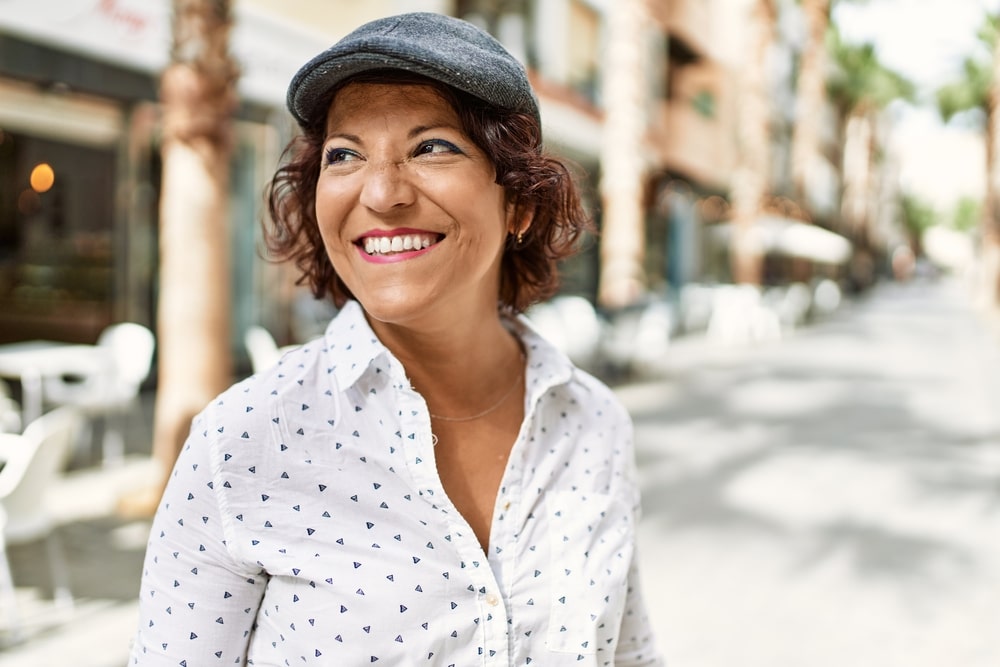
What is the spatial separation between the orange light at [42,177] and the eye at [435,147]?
1116 centimetres

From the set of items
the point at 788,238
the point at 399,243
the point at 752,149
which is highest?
the point at 752,149

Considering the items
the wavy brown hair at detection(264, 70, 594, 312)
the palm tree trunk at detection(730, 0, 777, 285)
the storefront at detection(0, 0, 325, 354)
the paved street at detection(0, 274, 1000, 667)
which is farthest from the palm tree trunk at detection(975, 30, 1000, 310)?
the wavy brown hair at detection(264, 70, 594, 312)

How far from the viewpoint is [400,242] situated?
144 cm

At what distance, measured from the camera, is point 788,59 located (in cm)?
4075

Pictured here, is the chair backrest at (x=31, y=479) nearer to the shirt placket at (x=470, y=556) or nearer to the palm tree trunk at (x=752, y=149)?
the shirt placket at (x=470, y=556)

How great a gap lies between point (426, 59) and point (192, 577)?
78 cm

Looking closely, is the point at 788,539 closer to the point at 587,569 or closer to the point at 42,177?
the point at 587,569

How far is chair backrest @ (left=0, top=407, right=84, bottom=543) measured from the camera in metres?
4.05

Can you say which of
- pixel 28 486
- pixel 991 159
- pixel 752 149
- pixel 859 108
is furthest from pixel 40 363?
pixel 859 108

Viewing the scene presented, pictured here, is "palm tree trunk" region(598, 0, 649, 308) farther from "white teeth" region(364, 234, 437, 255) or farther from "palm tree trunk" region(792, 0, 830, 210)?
"palm tree trunk" region(792, 0, 830, 210)

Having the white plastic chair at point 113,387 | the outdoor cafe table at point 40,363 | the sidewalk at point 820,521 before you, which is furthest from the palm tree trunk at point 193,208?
the sidewalk at point 820,521

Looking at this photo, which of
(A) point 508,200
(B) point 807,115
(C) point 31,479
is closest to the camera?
(A) point 508,200

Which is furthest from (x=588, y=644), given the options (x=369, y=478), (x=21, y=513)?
(x=21, y=513)

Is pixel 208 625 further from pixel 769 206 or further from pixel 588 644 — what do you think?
pixel 769 206
